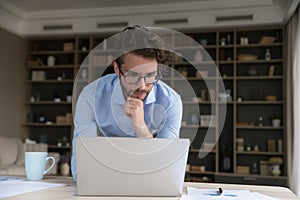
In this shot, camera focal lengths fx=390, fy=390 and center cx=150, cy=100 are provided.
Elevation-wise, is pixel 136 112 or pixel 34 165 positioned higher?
pixel 136 112

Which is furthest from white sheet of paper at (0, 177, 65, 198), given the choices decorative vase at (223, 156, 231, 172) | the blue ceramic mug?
decorative vase at (223, 156, 231, 172)

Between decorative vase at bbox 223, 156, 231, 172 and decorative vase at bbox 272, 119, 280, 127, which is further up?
decorative vase at bbox 272, 119, 280, 127

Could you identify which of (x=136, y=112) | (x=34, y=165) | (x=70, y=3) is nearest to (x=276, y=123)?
(x=70, y=3)

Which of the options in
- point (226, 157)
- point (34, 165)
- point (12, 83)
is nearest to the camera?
point (34, 165)

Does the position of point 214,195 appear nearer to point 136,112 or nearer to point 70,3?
point 136,112

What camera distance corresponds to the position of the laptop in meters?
0.94

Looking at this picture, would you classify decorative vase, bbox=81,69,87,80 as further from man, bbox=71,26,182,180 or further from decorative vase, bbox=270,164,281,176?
decorative vase, bbox=270,164,281,176

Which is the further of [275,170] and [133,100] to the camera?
[275,170]

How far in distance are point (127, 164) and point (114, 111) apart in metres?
0.16

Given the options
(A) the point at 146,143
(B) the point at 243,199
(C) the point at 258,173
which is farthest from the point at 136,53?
(C) the point at 258,173

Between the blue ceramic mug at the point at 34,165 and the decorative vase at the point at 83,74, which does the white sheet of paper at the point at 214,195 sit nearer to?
the decorative vase at the point at 83,74

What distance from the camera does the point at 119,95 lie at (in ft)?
3.40

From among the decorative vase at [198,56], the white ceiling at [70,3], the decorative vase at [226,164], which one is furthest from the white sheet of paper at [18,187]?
the white ceiling at [70,3]

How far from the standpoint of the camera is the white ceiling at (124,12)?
4996 mm
